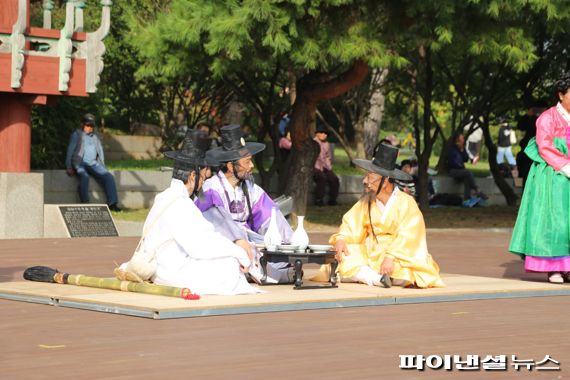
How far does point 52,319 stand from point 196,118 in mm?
24041

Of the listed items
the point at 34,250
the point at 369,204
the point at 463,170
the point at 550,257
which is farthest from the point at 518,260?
the point at 463,170

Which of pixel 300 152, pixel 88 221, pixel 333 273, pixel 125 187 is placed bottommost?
pixel 88 221

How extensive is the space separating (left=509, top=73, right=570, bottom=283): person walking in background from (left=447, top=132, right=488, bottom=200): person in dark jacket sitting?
15.6m

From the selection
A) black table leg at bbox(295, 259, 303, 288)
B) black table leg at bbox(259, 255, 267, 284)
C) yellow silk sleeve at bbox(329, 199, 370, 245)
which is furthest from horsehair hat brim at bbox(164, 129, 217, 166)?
yellow silk sleeve at bbox(329, 199, 370, 245)

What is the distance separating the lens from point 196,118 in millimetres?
33969

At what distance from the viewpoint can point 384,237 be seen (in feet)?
41.9

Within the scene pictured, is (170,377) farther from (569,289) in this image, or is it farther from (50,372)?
(569,289)

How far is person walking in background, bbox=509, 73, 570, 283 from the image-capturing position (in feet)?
43.9

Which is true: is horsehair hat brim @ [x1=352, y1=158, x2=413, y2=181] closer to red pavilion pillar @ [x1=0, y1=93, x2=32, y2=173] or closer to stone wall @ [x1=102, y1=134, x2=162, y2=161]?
red pavilion pillar @ [x1=0, y1=93, x2=32, y2=173]

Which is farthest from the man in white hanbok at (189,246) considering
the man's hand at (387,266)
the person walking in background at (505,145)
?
the person walking in background at (505,145)

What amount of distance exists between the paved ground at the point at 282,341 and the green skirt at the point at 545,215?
124cm

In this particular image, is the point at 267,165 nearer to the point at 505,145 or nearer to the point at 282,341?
the point at 505,145

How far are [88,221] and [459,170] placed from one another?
11.3 m

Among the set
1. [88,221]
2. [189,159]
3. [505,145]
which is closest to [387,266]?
[189,159]
